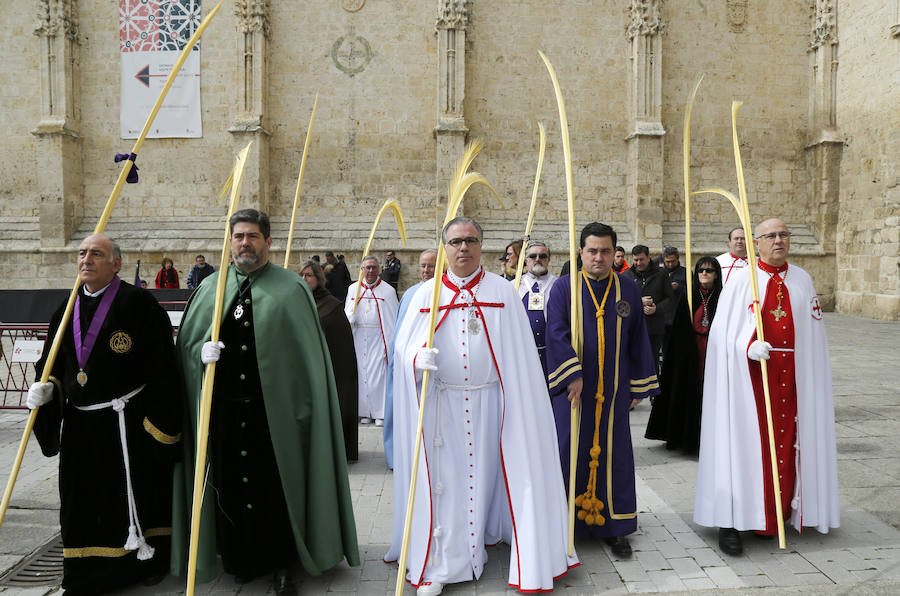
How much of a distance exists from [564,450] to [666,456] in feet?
7.67

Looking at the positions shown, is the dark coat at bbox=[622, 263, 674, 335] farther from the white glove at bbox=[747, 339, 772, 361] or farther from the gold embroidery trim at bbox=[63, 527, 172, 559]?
the gold embroidery trim at bbox=[63, 527, 172, 559]

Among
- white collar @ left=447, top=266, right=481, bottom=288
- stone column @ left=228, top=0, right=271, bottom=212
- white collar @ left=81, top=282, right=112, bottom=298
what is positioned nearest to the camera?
white collar @ left=81, top=282, right=112, bottom=298

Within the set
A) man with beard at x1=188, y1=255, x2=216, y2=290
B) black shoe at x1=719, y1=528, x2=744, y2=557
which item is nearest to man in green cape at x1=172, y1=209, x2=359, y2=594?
black shoe at x1=719, y1=528, x2=744, y2=557

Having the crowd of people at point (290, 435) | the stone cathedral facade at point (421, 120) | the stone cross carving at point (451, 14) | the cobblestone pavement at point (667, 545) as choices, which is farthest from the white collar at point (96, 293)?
the stone cross carving at point (451, 14)

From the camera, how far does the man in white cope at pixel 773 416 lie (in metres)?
3.50

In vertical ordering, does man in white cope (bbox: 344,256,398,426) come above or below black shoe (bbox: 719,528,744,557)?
above

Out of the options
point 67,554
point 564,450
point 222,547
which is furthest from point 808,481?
point 67,554

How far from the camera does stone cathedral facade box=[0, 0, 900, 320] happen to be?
1573 cm

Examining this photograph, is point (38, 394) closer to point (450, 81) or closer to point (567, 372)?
point (567, 372)

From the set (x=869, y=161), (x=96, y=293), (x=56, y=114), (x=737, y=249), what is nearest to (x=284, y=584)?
(x=96, y=293)

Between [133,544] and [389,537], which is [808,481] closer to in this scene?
[389,537]

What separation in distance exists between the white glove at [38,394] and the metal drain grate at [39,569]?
100 cm

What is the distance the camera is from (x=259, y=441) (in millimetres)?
3066

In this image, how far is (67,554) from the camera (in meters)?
2.98
